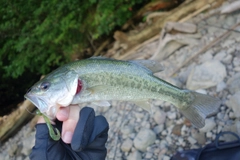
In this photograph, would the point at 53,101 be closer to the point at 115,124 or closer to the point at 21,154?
the point at 115,124

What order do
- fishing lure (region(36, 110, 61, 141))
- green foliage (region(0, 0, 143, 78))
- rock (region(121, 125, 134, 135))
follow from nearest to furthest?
fishing lure (region(36, 110, 61, 141)) < rock (region(121, 125, 134, 135)) < green foliage (region(0, 0, 143, 78))

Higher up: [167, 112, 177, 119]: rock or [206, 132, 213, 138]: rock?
[167, 112, 177, 119]: rock

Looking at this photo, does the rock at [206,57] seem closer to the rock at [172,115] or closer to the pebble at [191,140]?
the rock at [172,115]

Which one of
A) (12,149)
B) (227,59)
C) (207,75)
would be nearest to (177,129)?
(207,75)

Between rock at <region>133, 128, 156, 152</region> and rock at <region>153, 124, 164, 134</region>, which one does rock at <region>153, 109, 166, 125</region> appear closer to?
rock at <region>153, 124, 164, 134</region>

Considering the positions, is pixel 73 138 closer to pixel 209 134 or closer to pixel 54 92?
pixel 54 92

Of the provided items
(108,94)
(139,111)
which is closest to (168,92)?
(108,94)

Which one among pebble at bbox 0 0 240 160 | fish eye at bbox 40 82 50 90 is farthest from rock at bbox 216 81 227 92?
fish eye at bbox 40 82 50 90
